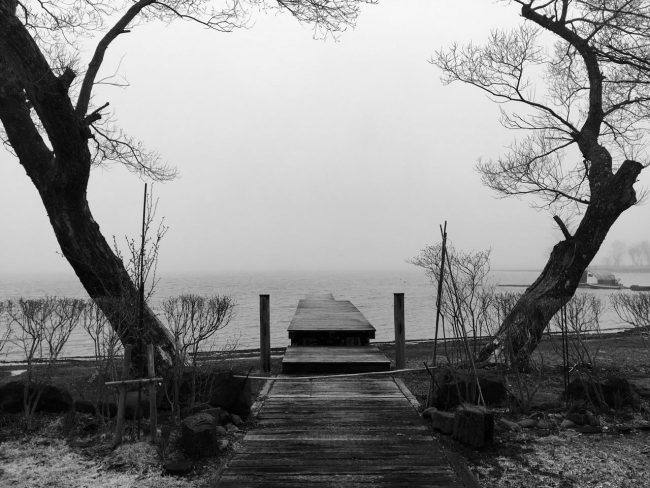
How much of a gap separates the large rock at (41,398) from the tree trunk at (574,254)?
749cm

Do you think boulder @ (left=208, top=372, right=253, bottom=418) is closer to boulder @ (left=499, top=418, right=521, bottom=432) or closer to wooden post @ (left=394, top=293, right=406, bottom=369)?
boulder @ (left=499, top=418, right=521, bottom=432)

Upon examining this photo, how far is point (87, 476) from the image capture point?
4.92m

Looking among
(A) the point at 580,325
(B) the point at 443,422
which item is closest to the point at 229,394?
(B) the point at 443,422

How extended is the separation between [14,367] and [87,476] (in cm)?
1172

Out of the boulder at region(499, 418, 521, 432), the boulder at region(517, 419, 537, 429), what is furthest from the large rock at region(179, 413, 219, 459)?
the boulder at region(517, 419, 537, 429)

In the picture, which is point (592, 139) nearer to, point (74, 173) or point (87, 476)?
point (74, 173)

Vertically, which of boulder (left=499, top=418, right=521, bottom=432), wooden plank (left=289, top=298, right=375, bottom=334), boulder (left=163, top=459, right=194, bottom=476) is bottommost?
boulder (left=499, top=418, right=521, bottom=432)

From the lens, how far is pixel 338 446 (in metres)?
5.44

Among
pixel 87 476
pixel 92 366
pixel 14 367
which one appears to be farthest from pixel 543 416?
pixel 14 367

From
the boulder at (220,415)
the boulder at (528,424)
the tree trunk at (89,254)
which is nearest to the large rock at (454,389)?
the boulder at (528,424)

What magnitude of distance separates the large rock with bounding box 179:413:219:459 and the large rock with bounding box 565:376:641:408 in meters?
5.02

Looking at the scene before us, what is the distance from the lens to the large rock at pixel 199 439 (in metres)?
5.29

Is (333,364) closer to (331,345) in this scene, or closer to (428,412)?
(331,345)

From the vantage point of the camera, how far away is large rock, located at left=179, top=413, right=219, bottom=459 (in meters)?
5.29
